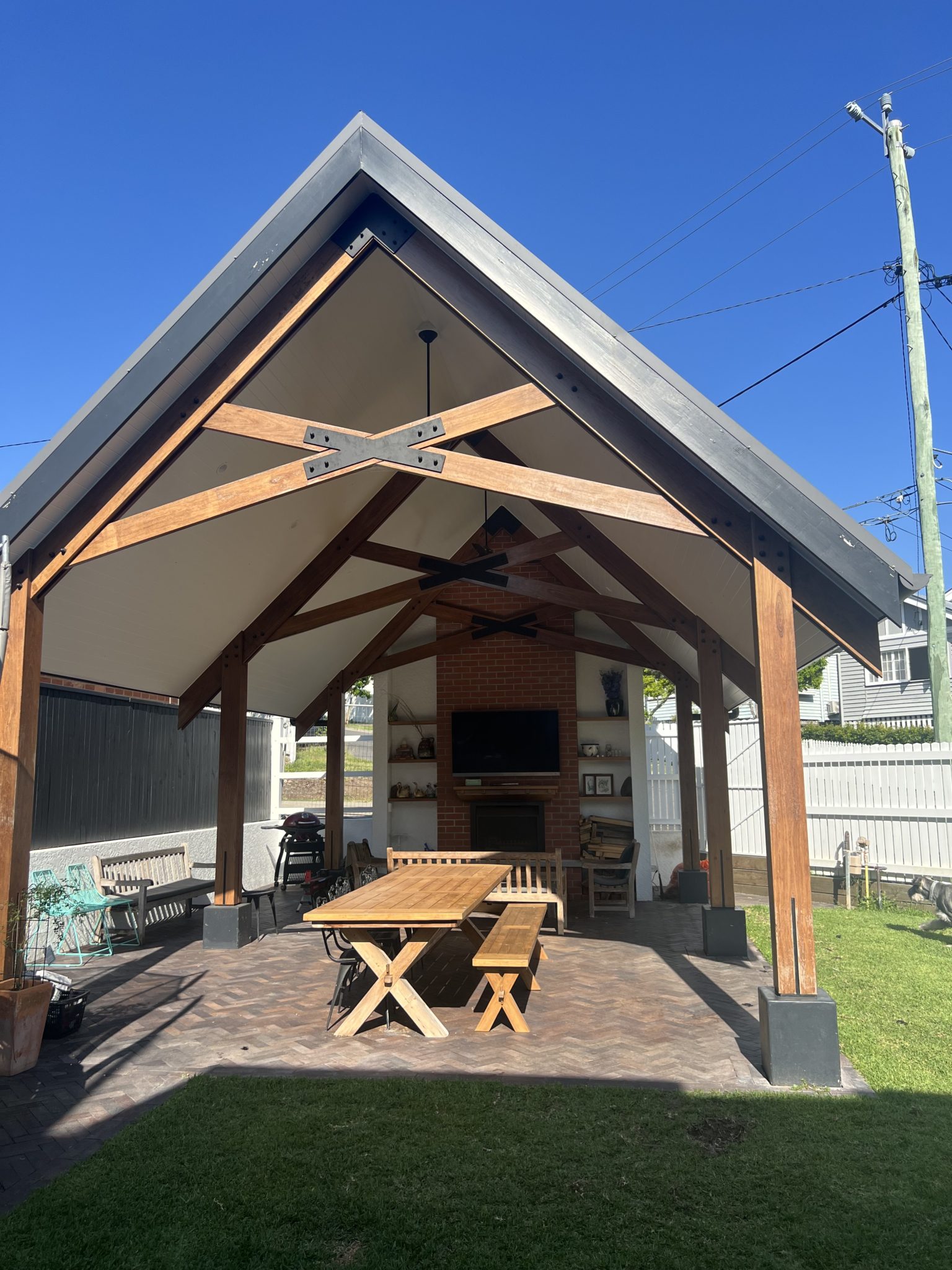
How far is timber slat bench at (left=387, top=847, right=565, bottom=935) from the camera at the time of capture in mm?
8289

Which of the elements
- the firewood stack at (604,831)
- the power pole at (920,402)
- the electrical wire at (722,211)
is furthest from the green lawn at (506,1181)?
the electrical wire at (722,211)

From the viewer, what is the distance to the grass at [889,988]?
4418 millimetres

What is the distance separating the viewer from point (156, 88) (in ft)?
33.5

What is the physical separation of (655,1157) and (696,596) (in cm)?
463

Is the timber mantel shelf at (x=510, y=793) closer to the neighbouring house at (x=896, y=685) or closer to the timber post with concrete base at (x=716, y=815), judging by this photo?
the timber post with concrete base at (x=716, y=815)

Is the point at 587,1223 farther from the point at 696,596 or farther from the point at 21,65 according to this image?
the point at 21,65

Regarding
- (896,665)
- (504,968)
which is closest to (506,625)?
(504,968)

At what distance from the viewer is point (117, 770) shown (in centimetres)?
947

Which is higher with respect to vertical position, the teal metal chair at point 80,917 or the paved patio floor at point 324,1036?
the teal metal chair at point 80,917

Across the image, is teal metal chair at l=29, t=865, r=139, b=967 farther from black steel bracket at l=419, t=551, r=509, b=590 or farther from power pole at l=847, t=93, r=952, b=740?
power pole at l=847, t=93, r=952, b=740

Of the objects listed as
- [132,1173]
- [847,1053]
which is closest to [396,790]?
[847,1053]

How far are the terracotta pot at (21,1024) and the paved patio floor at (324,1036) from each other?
0.30 ft

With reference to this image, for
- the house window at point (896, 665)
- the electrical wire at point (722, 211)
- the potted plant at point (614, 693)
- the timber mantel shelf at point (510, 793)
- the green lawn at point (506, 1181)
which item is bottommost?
the green lawn at point (506, 1181)

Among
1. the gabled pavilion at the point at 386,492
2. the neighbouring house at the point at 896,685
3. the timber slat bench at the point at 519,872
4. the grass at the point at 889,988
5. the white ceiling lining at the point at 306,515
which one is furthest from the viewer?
the neighbouring house at the point at 896,685
